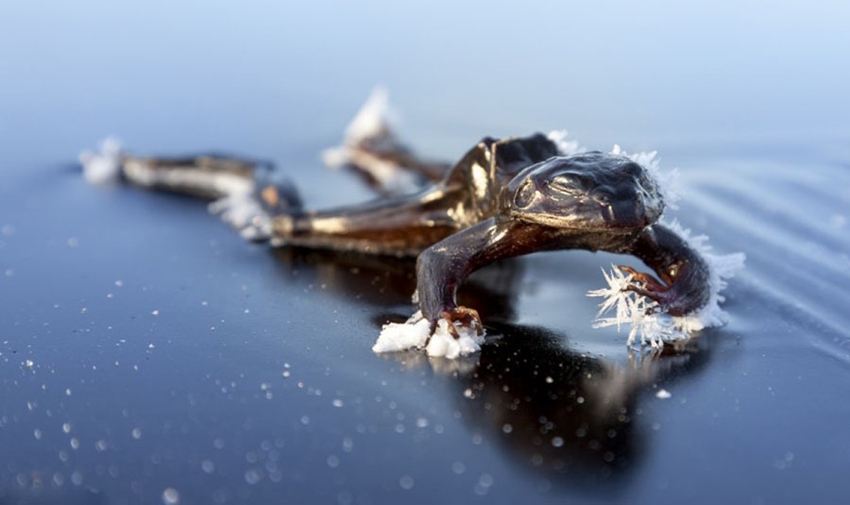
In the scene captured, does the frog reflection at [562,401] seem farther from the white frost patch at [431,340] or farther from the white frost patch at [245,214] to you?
the white frost patch at [245,214]

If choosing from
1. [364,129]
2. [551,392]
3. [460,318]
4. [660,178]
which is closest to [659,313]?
[660,178]

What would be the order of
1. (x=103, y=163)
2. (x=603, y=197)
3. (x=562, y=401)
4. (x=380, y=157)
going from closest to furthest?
(x=562, y=401) < (x=603, y=197) < (x=103, y=163) < (x=380, y=157)

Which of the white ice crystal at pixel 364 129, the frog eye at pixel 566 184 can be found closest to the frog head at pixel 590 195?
the frog eye at pixel 566 184

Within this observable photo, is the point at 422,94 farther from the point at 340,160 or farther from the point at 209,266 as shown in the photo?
the point at 209,266

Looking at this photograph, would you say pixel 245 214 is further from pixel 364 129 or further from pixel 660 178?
pixel 660 178

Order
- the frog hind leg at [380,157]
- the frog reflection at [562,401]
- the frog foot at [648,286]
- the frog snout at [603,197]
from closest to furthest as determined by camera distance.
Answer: the frog reflection at [562,401] < the frog snout at [603,197] < the frog foot at [648,286] < the frog hind leg at [380,157]

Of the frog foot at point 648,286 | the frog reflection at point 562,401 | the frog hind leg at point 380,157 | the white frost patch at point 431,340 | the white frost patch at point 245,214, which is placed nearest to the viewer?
the frog reflection at point 562,401
